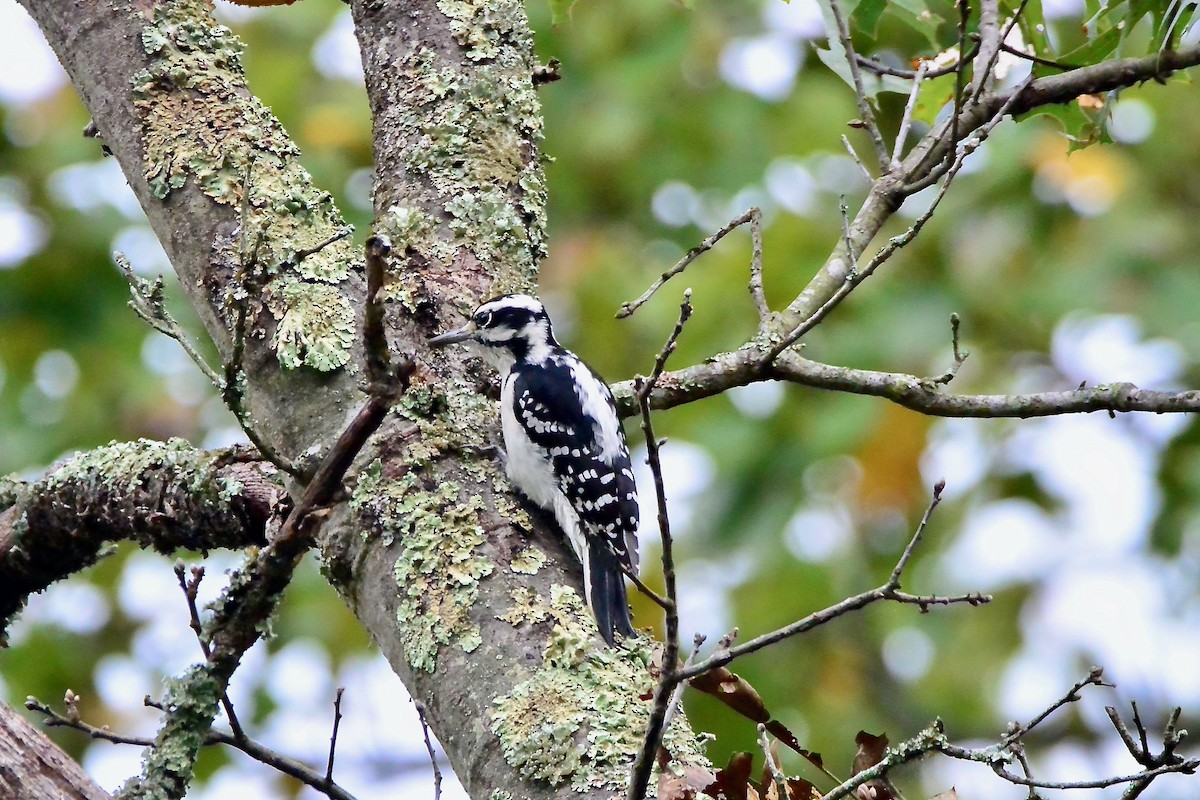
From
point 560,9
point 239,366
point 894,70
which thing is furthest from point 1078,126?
point 239,366

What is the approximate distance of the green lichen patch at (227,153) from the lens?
3.11 m

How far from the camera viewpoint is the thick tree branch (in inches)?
130

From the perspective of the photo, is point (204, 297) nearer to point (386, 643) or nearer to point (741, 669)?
point (386, 643)

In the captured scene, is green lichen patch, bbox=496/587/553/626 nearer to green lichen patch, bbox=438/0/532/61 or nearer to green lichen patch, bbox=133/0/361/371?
green lichen patch, bbox=133/0/361/371

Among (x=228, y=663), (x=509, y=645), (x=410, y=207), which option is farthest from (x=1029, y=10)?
(x=228, y=663)

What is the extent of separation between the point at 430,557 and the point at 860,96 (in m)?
1.39

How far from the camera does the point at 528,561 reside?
2.77 metres

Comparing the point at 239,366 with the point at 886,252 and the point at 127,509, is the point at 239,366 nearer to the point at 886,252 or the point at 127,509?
the point at 127,509

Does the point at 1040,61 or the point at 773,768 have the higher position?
the point at 1040,61

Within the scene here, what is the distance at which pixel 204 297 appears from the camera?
314 cm

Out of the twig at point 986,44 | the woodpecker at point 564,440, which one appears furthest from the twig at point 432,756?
the twig at point 986,44

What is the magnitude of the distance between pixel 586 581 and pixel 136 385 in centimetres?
544

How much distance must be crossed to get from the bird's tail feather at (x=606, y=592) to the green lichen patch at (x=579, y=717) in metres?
0.15

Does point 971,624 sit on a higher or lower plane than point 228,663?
higher
